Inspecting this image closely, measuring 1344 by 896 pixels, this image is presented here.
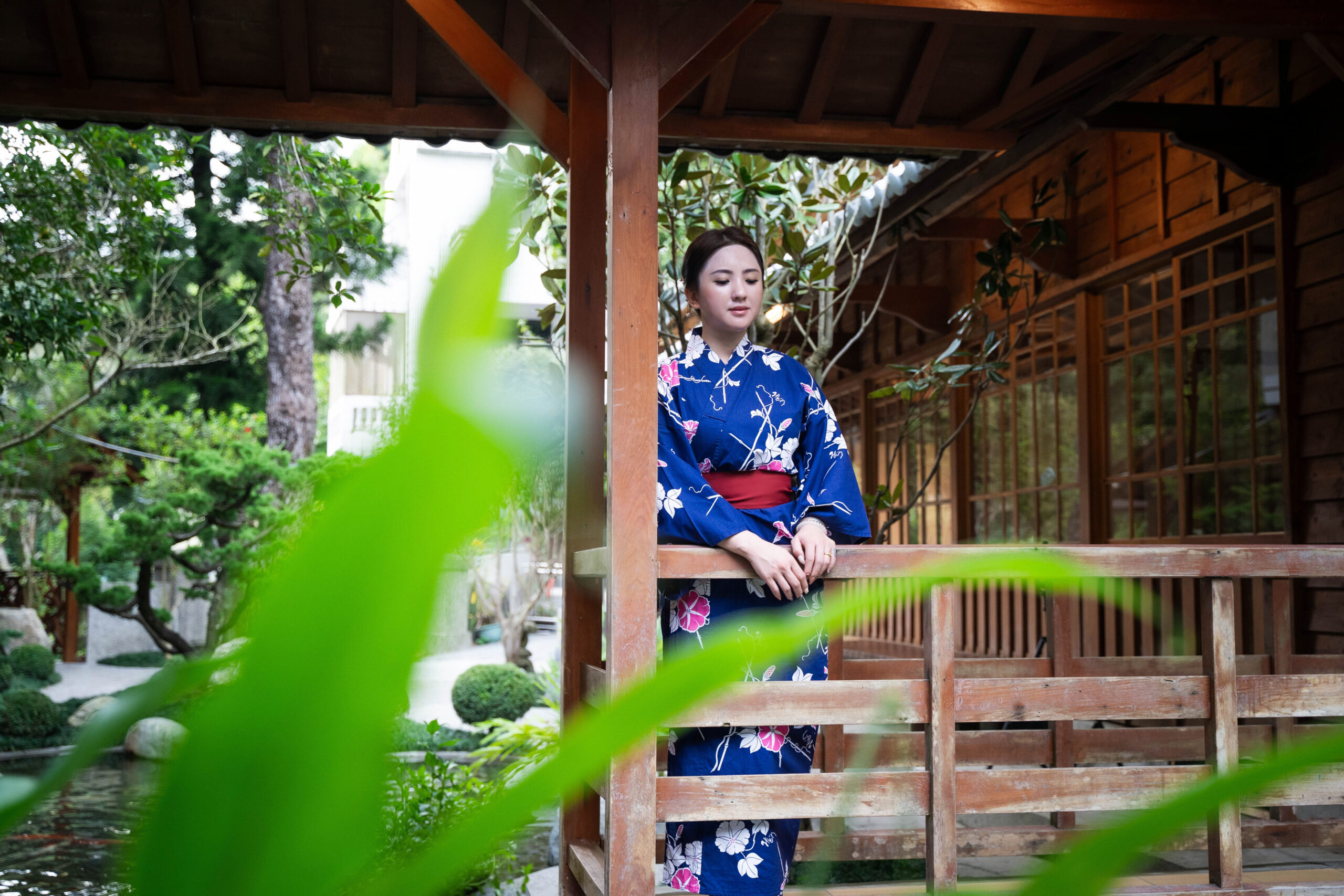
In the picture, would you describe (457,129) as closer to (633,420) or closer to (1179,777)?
(633,420)

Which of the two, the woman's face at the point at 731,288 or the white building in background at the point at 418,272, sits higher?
the woman's face at the point at 731,288

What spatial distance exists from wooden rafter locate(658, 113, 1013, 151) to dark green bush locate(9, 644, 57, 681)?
10543 millimetres

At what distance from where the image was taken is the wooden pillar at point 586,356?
2.78 m

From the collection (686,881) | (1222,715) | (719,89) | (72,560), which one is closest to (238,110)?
(719,89)

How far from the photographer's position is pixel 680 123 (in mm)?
3652

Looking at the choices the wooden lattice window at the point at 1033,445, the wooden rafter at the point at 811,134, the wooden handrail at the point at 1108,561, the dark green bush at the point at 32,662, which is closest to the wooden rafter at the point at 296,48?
the wooden rafter at the point at 811,134

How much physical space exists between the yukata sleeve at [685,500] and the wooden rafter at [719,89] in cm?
145

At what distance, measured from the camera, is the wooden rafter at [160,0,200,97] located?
321 cm

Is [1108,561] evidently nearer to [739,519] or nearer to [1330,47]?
[739,519]

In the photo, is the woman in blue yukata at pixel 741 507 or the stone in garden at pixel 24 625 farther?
the stone in garden at pixel 24 625

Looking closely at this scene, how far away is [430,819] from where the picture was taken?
325cm

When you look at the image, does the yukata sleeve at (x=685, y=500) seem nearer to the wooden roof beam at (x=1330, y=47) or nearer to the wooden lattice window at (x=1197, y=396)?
the wooden roof beam at (x=1330, y=47)

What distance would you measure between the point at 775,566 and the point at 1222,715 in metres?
1.04

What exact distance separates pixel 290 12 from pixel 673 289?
8.25 feet
